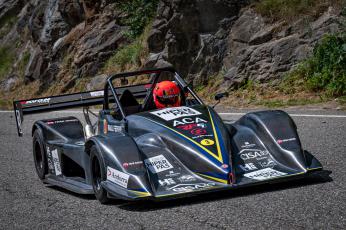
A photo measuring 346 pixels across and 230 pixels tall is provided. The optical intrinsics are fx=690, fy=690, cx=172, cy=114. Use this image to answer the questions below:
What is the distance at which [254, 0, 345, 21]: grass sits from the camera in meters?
16.0

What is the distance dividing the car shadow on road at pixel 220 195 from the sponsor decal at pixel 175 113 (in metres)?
1.05

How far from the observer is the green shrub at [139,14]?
908 inches

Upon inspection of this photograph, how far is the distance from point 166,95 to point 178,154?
148 cm

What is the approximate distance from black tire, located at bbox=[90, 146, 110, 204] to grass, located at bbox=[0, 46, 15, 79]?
85.6 ft

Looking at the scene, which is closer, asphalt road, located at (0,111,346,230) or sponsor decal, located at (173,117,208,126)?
asphalt road, located at (0,111,346,230)

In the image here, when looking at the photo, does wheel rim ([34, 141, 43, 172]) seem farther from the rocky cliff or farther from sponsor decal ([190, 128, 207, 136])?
the rocky cliff

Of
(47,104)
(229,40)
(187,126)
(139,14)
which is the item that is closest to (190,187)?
(187,126)

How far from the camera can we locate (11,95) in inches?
1166

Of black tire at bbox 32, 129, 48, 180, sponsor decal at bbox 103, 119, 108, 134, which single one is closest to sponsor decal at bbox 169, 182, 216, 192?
sponsor decal at bbox 103, 119, 108, 134

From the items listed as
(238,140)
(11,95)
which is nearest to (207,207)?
(238,140)

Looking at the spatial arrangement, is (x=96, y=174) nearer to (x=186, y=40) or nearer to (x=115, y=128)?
(x=115, y=128)

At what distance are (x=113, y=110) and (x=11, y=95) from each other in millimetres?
22036

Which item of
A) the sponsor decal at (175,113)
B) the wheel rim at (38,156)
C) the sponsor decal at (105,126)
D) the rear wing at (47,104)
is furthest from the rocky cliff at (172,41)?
the sponsor decal at (175,113)

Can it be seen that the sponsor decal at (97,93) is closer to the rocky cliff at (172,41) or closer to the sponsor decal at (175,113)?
the sponsor decal at (175,113)
